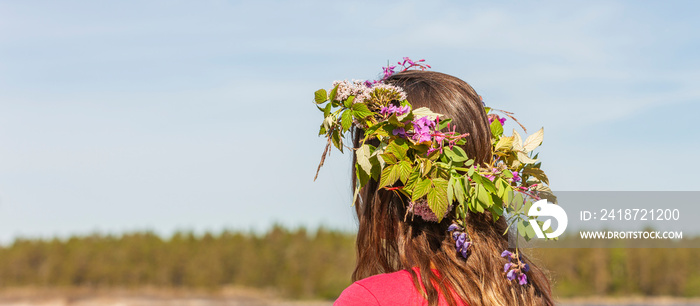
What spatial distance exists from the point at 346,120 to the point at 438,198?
0.42 m

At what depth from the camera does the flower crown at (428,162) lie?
78.0 inches

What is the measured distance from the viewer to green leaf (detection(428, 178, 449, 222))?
192cm

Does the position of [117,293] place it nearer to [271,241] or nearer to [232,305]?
[232,305]

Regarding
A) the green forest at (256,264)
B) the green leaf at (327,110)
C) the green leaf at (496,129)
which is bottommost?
the green forest at (256,264)

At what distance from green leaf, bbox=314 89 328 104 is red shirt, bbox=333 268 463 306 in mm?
686

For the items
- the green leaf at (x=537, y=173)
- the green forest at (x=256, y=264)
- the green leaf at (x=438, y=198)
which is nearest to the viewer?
the green leaf at (x=438, y=198)

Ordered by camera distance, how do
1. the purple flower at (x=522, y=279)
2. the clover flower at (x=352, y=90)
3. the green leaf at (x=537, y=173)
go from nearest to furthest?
1. the purple flower at (x=522, y=279)
2. the clover flower at (x=352, y=90)
3. the green leaf at (x=537, y=173)

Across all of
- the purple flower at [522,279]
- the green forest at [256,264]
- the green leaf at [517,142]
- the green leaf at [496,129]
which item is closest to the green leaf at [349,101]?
the green leaf at [496,129]

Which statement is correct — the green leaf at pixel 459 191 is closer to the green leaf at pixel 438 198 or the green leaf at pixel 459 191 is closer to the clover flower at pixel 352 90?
the green leaf at pixel 438 198

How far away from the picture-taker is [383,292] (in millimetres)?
1806

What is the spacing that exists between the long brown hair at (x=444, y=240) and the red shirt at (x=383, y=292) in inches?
1.6

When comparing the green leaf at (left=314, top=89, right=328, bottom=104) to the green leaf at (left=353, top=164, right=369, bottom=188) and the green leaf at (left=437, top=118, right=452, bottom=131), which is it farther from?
the green leaf at (left=437, top=118, right=452, bottom=131)

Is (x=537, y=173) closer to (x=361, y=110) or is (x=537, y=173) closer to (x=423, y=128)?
(x=423, y=128)

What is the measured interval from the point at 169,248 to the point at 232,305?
4.81 metres
